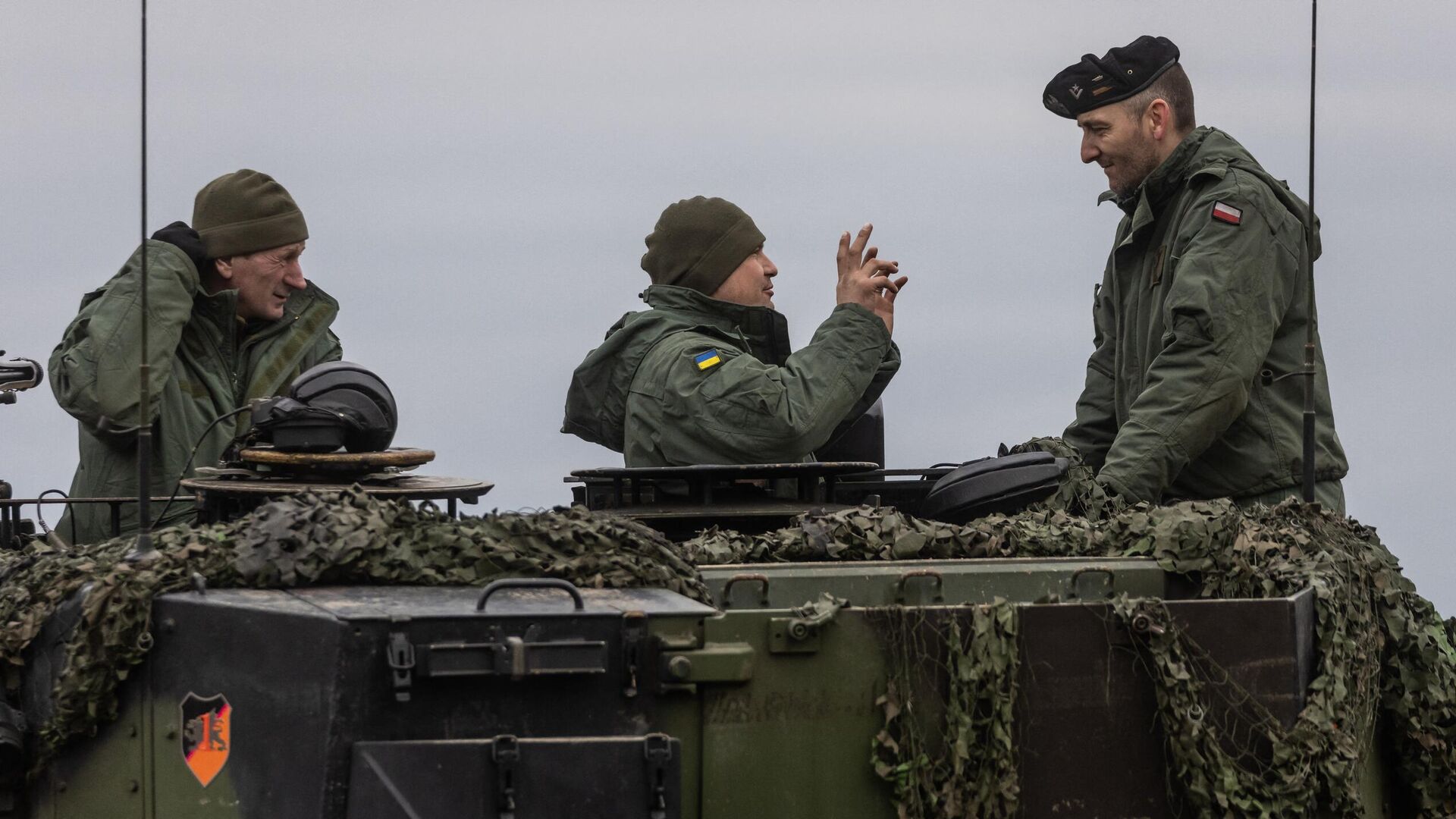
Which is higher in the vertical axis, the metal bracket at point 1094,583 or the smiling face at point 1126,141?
the smiling face at point 1126,141

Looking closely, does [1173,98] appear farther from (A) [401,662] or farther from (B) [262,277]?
(A) [401,662]

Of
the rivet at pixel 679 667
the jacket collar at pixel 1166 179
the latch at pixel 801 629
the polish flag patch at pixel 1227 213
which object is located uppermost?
the jacket collar at pixel 1166 179

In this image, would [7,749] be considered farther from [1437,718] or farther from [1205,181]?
[1205,181]

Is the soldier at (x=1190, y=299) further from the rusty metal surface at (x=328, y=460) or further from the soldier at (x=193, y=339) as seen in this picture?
the soldier at (x=193, y=339)

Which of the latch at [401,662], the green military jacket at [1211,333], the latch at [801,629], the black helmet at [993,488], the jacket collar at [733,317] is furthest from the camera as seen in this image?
the jacket collar at [733,317]

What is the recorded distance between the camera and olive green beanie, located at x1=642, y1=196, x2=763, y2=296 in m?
8.06

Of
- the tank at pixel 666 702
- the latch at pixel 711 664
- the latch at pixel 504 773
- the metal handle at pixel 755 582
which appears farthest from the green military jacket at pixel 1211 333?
the latch at pixel 504 773

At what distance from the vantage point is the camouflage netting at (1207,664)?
5094mm

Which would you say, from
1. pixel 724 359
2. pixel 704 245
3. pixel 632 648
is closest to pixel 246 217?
pixel 704 245

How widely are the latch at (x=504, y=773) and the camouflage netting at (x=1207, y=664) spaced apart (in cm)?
86

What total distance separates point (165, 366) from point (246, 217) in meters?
0.68

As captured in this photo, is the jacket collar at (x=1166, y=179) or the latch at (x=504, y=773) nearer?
the latch at (x=504, y=773)

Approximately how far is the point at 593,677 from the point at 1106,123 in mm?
4111

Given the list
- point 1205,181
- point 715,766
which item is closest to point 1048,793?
point 715,766
